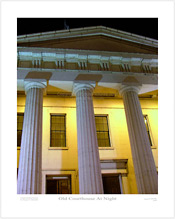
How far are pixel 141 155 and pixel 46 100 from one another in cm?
1042

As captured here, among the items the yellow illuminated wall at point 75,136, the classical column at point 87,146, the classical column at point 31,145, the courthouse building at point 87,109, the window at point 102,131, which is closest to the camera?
the classical column at point 31,145

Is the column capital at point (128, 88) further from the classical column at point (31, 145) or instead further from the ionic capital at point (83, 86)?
the classical column at point (31, 145)

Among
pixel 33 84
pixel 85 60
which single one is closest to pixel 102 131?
pixel 85 60

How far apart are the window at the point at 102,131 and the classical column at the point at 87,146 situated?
4.74 metres

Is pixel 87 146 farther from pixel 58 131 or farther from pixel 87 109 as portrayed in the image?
pixel 58 131

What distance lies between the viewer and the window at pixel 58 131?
19.1m

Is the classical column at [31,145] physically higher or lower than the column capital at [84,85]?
lower

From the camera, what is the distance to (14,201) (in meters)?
8.67

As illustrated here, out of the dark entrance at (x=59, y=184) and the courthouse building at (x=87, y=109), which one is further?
the dark entrance at (x=59, y=184)

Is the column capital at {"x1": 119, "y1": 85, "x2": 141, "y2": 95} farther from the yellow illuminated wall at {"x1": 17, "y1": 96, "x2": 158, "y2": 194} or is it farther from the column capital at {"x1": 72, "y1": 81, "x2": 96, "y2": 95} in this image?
the yellow illuminated wall at {"x1": 17, "y1": 96, "x2": 158, "y2": 194}

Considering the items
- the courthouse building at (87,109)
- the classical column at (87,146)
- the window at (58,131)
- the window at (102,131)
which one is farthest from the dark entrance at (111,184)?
the classical column at (87,146)

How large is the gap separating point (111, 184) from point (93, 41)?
39.8 feet

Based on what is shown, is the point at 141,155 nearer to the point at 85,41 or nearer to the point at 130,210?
the point at 130,210

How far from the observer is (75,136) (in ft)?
63.0
